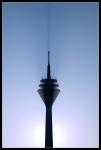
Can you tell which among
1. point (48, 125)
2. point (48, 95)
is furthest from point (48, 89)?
point (48, 125)

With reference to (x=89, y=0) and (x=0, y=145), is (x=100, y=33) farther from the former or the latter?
(x=0, y=145)

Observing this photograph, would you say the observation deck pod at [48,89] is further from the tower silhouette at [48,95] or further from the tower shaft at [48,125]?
the tower shaft at [48,125]

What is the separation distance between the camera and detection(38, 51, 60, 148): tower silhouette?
79.8m

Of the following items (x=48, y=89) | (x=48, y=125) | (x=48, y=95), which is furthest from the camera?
(x=48, y=125)

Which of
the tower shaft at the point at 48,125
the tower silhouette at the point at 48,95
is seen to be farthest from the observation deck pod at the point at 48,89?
the tower shaft at the point at 48,125

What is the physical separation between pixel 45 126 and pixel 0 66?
76669mm

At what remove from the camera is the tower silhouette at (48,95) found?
7981 centimetres

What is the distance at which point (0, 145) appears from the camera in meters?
11.9

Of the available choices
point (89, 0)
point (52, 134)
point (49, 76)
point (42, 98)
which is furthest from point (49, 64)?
point (89, 0)

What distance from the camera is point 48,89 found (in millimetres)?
79500

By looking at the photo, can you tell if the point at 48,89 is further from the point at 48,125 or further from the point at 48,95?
the point at 48,125

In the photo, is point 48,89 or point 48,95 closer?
point 48,89

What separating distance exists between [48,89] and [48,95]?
83.2 inches

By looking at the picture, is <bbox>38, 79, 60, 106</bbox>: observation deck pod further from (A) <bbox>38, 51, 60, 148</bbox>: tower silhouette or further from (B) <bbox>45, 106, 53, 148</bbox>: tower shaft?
(B) <bbox>45, 106, 53, 148</bbox>: tower shaft
